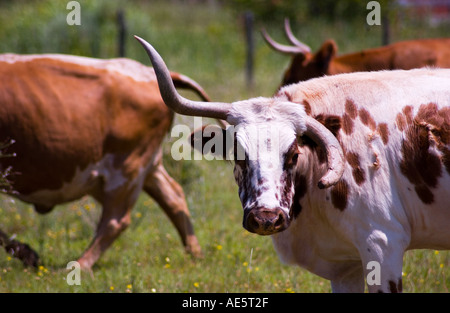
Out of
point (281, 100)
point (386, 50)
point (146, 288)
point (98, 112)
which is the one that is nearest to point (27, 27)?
point (386, 50)

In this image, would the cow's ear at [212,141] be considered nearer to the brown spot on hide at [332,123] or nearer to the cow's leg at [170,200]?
the brown spot on hide at [332,123]

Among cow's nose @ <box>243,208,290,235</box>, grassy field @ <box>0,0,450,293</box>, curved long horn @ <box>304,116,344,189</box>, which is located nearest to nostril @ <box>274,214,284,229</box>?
cow's nose @ <box>243,208,290,235</box>

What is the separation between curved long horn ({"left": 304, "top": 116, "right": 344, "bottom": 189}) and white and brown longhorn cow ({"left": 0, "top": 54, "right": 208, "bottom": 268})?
88.1 inches

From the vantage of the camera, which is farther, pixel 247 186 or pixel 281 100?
pixel 281 100

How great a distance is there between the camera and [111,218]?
6148 millimetres

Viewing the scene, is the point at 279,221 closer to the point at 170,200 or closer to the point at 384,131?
the point at 384,131

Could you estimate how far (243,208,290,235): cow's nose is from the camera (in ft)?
12.1

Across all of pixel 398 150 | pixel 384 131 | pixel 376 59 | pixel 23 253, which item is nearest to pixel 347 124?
pixel 384 131

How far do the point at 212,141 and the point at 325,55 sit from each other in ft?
15.2

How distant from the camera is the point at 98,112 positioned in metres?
6.00

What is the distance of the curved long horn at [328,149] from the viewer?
372 centimetres

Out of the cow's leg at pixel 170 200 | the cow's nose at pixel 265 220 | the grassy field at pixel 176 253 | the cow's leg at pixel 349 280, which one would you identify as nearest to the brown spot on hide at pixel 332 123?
the cow's nose at pixel 265 220

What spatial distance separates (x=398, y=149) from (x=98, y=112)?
2.76 metres
